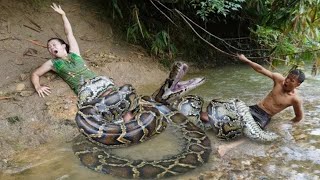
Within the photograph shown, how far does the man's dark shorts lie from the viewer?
19.0ft

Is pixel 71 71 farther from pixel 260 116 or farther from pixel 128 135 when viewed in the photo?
pixel 260 116

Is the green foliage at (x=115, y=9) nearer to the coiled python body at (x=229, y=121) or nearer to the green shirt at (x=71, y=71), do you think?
the green shirt at (x=71, y=71)

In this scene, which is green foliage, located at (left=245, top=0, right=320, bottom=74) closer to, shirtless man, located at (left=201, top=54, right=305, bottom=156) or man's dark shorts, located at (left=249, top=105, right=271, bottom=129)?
shirtless man, located at (left=201, top=54, right=305, bottom=156)

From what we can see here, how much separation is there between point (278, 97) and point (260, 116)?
15.8 inches

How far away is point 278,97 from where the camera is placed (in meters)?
5.66

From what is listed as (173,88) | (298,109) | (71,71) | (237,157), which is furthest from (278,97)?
(71,71)

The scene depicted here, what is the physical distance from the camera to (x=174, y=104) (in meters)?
6.10

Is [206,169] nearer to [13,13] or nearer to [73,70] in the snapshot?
[73,70]

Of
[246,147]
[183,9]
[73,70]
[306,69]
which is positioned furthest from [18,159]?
[306,69]

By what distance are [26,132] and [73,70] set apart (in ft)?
4.06

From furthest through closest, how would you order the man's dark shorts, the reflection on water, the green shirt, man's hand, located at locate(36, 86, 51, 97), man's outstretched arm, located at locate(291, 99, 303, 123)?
man's hand, located at locate(36, 86, 51, 97) → the green shirt → the man's dark shorts → man's outstretched arm, located at locate(291, 99, 303, 123) → the reflection on water

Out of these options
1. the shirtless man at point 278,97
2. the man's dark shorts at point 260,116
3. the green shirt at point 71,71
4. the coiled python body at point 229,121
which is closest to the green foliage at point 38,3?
the green shirt at point 71,71

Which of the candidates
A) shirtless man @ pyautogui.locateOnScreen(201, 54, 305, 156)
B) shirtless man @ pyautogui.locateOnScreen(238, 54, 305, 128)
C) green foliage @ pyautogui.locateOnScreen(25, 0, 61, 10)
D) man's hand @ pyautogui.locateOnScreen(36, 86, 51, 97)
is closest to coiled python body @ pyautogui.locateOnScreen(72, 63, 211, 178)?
shirtless man @ pyautogui.locateOnScreen(201, 54, 305, 156)

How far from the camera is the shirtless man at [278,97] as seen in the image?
536cm
